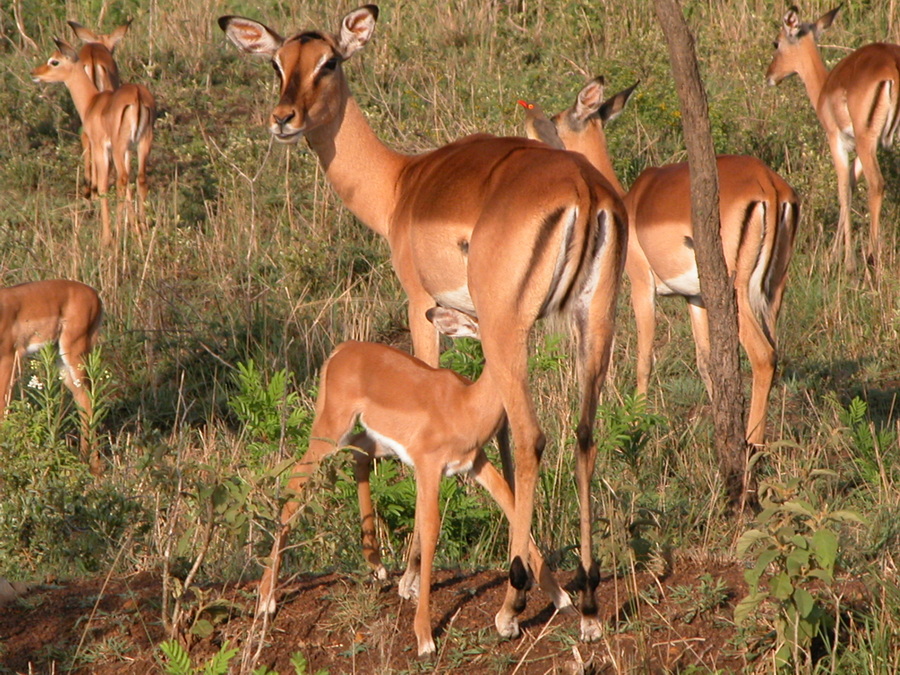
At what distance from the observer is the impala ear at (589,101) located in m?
7.63

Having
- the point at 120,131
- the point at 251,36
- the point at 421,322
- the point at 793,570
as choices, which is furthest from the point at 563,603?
the point at 120,131

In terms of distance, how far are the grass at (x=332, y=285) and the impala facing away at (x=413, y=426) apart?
0.29 meters

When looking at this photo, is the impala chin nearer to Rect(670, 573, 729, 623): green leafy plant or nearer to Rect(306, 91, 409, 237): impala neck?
Rect(306, 91, 409, 237): impala neck

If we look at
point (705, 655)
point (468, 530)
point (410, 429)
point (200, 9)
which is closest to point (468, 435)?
point (410, 429)

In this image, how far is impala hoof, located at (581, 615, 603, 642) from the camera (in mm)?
3600

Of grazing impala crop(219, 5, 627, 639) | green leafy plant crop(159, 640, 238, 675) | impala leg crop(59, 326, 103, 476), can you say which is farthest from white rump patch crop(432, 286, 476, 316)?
impala leg crop(59, 326, 103, 476)

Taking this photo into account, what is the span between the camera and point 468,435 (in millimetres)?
3900

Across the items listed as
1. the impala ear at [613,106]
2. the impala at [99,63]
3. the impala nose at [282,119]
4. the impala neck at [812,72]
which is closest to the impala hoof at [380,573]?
the impala nose at [282,119]

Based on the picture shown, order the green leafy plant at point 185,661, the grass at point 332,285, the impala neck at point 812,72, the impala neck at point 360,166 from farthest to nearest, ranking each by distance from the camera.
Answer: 1. the impala neck at point 812,72
2. the impala neck at point 360,166
3. the grass at point 332,285
4. the green leafy plant at point 185,661

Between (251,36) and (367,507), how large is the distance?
269cm

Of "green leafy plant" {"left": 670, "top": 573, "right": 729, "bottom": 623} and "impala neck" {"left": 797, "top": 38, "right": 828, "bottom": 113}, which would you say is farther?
"impala neck" {"left": 797, "top": 38, "right": 828, "bottom": 113}

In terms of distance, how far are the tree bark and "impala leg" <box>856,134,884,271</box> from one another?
13.3ft

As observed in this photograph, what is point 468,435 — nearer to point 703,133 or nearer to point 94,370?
point 703,133

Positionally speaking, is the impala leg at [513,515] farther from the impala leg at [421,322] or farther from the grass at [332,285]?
the impala leg at [421,322]
